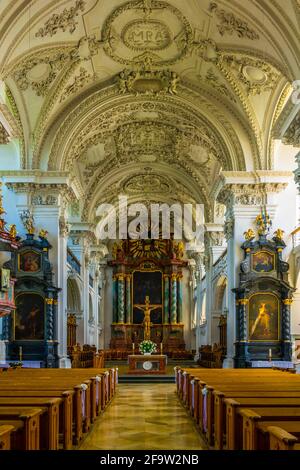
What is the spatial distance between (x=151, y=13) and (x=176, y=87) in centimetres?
335

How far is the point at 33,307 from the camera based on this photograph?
18.7 metres

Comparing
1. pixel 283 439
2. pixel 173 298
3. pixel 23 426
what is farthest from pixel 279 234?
pixel 173 298

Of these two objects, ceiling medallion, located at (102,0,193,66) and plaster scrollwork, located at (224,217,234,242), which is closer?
ceiling medallion, located at (102,0,193,66)

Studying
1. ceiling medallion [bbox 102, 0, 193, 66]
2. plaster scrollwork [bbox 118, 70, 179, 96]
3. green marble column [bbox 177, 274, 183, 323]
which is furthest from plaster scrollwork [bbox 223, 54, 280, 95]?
green marble column [bbox 177, 274, 183, 323]

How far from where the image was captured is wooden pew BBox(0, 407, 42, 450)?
17.3ft

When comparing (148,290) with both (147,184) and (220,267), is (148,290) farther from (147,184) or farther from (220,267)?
(220,267)

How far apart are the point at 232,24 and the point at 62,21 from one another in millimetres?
3907

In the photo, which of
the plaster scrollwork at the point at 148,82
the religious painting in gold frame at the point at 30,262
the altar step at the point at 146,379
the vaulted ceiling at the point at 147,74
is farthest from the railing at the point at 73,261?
the plaster scrollwork at the point at 148,82

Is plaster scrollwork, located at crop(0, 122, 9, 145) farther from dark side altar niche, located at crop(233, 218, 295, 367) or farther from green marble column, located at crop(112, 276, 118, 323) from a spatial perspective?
green marble column, located at crop(112, 276, 118, 323)

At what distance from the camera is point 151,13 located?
1641 centimetres

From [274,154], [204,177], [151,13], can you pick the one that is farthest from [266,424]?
[204,177]

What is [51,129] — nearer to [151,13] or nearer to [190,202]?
[151,13]

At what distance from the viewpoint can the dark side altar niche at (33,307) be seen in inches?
727

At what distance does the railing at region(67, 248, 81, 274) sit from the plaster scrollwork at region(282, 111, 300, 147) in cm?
1138
